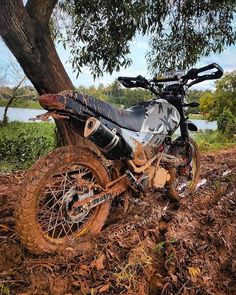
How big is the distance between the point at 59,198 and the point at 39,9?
289 centimetres

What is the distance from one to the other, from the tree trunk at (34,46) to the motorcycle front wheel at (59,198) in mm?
1815

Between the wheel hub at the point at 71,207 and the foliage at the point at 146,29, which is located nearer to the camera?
the wheel hub at the point at 71,207

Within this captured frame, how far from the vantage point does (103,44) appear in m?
5.51

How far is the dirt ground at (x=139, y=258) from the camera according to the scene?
2.25m

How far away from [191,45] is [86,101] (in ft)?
15.0

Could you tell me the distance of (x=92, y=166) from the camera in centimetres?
287

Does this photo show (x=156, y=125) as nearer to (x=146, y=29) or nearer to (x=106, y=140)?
(x=106, y=140)

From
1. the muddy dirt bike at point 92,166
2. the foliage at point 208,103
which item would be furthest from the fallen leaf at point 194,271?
the foliage at point 208,103

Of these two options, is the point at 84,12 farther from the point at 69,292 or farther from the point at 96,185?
the point at 69,292

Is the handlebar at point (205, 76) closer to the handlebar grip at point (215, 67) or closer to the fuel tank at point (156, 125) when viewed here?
the handlebar grip at point (215, 67)

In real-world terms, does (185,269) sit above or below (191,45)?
below

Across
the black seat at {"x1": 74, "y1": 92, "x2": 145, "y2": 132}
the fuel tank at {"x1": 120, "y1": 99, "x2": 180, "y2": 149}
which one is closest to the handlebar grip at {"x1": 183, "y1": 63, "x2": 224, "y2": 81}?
the fuel tank at {"x1": 120, "y1": 99, "x2": 180, "y2": 149}

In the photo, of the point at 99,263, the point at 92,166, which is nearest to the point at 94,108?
the point at 92,166

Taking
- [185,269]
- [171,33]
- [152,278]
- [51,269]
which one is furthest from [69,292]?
[171,33]
